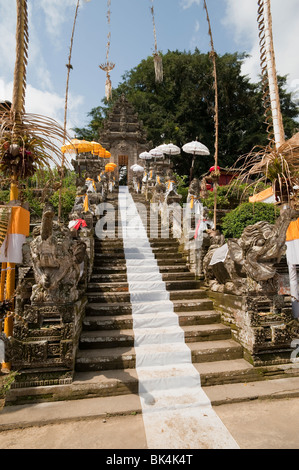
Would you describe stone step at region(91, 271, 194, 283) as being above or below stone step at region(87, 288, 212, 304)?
above

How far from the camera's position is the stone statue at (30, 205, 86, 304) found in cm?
376

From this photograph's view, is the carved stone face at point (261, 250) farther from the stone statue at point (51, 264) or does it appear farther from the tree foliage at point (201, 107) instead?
the tree foliage at point (201, 107)

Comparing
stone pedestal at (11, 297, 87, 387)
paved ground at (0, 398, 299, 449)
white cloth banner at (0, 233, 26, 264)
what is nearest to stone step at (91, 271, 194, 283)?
stone pedestal at (11, 297, 87, 387)

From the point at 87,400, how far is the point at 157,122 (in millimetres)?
27676

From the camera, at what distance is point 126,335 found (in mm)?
4406

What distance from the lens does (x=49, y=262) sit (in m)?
3.78

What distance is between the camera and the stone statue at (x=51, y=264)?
3756 millimetres

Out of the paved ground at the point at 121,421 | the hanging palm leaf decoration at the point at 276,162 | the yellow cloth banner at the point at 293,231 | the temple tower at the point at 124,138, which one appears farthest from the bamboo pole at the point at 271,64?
the temple tower at the point at 124,138

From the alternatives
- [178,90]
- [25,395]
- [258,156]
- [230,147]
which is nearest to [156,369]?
[25,395]

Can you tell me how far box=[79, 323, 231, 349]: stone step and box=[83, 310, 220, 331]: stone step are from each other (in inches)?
3.1

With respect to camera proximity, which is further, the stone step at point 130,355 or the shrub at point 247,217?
the shrub at point 247,217

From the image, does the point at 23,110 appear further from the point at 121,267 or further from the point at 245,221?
the point at 245,221

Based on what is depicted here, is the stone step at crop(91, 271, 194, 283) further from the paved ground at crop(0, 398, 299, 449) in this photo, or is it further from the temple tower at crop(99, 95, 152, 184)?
the temple tower at crop(99, 95, 152, 184)

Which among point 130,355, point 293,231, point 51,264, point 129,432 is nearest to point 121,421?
point 129,432
